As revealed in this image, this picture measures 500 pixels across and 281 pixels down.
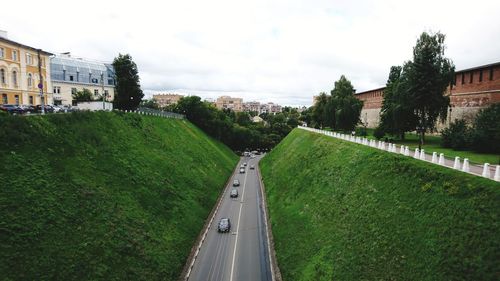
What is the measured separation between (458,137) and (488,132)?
12.5 ft

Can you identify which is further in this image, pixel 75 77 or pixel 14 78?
pixel 75 77

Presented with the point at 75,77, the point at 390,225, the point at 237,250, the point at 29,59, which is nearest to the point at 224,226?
the point at 237,250

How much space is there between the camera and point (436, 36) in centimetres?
3812

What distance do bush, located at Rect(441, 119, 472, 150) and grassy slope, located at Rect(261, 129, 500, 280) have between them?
39.5 ft

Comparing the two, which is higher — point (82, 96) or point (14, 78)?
point (14, 78)

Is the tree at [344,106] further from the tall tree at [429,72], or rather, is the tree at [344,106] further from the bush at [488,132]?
the bush at [488,132]

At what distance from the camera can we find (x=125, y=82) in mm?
55438

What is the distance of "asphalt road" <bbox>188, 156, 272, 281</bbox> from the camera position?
21981 millimetres

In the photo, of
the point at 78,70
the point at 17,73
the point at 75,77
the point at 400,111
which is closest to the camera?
the point at 17,73

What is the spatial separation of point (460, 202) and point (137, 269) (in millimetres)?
18128

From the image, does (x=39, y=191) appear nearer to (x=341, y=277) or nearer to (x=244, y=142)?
(x=341, y=277)

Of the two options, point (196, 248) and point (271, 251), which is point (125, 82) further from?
point (271, 251)

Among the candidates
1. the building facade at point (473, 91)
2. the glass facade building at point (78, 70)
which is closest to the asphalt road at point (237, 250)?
the building facade at point (473, 91)

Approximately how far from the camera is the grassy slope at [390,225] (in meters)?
13.3
